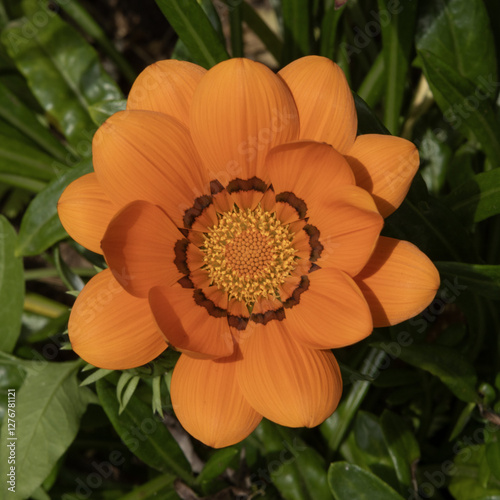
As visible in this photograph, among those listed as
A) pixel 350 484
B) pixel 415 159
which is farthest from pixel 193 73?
pixel 350 484

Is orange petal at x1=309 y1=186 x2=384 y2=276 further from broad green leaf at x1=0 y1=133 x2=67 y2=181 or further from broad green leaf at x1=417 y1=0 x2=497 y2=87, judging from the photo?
broad green leaf at x1=0 y1=133 x2=67 y2=181

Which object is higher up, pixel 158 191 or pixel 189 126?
pixel 189 126

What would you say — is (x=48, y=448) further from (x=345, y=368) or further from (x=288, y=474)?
(x=345, y=368)

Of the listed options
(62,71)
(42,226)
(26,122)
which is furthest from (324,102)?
(26,122)

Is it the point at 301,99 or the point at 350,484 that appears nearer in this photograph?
the point at 301,99

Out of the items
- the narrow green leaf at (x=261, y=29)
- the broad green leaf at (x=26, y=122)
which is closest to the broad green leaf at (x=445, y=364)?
the narrow green leaf at (x=261, y=29)

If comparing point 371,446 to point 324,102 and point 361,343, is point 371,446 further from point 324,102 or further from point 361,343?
point 324,102

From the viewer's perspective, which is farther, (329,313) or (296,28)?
(296,28)

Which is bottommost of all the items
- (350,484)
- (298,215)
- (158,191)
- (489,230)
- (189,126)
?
(350,484)
